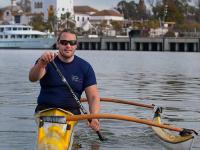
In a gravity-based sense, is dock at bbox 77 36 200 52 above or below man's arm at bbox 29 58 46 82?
below

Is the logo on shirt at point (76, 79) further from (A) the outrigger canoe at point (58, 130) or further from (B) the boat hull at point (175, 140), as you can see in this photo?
(B) the boat hull at point (175, 140)

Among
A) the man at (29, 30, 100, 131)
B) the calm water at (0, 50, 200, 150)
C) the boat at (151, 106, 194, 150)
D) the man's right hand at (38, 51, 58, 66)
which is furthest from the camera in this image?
the calm water at (0, 50, 200, 150)

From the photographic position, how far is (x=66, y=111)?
12.3 meters

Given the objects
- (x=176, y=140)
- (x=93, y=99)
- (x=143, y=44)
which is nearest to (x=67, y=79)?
(x=93, y=99)

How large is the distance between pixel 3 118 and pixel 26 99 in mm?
6680

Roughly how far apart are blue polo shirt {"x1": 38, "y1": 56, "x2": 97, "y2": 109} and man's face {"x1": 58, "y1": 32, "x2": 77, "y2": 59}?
0.28m

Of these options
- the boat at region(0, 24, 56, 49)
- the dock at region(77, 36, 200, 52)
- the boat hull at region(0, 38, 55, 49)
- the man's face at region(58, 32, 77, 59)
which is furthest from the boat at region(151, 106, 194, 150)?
the boat at region(0, 24, 56, 49)

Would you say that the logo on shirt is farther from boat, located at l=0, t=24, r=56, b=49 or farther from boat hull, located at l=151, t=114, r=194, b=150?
boat, located at l=0, t=24, r=56, b=49

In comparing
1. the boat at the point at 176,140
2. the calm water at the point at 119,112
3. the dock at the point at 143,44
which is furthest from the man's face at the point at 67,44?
the dock at the point at 143,44

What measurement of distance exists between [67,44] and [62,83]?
0.84 metres

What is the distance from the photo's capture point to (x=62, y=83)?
12172mm

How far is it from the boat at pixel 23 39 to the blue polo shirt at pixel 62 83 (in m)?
141

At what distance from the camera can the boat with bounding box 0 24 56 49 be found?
155 meters

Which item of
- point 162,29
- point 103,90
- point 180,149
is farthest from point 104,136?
point 162,29
